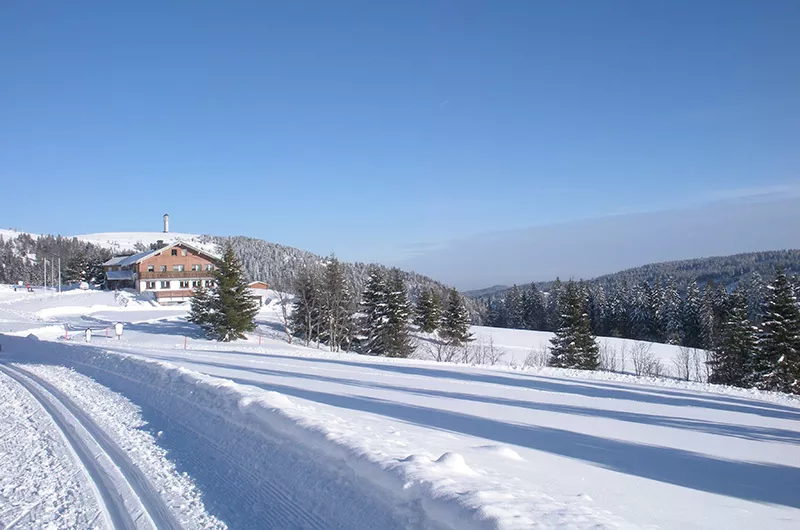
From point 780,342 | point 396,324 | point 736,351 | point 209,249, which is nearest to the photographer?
point 780,342

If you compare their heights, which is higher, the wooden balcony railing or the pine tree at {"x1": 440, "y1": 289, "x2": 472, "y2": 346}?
the wooden balcony railing

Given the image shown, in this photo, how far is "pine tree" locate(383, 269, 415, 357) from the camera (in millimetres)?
44125

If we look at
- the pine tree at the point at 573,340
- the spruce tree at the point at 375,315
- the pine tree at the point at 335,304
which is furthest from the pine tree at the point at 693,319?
the pine tree at the point at 335,304

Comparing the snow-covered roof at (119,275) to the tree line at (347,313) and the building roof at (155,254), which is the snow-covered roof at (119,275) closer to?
the building roof at (155,254)

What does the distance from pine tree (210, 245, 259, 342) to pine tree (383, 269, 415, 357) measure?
12131mm

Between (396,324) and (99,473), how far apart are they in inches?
1525

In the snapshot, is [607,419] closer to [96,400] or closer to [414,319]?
[96,400]

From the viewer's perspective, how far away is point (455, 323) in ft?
178

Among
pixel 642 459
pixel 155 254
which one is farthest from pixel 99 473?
pixel 155 254

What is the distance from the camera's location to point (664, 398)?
1598 centimetres

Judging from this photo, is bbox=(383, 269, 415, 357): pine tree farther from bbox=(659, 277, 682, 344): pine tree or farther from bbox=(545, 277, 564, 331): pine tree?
bbox=(659, 277, 682, 344): pine tree

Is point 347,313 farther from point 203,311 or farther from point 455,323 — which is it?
point 455,323

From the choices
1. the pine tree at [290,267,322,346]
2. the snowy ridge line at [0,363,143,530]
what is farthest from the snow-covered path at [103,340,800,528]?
the pine tree at [290,267,322,346]

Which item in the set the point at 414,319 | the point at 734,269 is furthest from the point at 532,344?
the point at 734,269
